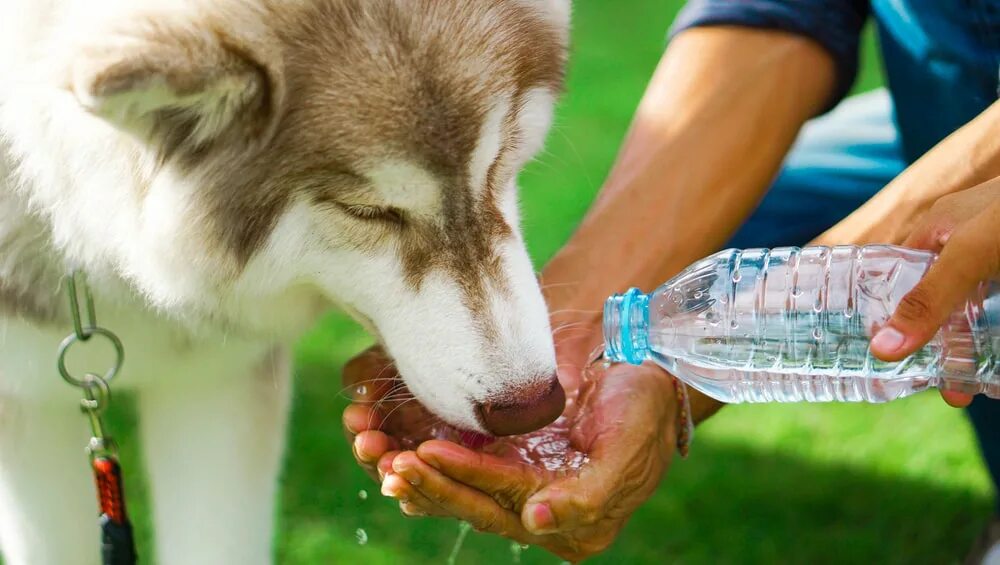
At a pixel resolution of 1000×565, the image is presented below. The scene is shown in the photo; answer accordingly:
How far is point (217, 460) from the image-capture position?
6.88ft

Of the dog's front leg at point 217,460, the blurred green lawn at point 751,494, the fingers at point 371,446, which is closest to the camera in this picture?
the fingers at point 371,446

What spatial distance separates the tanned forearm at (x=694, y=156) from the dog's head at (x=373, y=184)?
1.83ft

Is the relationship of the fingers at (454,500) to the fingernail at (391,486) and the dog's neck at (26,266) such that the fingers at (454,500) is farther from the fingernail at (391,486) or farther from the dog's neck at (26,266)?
the dog's neck at (26,266)

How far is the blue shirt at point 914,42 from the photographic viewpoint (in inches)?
83.3

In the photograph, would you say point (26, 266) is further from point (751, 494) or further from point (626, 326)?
point (751, 494)

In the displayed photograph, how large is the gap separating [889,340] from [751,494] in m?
1.46

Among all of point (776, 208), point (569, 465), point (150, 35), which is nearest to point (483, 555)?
point (569, 465)

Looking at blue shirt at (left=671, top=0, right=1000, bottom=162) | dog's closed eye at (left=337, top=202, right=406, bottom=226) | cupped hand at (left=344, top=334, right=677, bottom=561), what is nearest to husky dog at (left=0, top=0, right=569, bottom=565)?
dog's closed eye at (left=337, top=202, right=406, bottom=226)

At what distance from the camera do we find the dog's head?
1463 millimetres

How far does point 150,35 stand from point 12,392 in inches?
33.1

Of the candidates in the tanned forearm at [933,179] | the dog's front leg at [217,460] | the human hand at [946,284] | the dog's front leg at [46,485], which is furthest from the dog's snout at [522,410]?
the dog's front leg at [46,485]

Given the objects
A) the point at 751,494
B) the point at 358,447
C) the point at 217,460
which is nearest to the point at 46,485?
the point at 217,460

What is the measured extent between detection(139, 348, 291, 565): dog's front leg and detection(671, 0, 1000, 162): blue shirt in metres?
1.20

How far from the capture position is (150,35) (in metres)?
1.32
